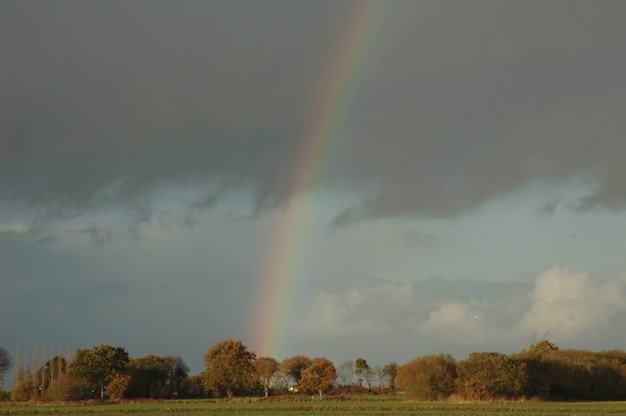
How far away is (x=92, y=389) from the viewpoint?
142m

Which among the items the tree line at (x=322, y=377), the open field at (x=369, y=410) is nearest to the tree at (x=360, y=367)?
the tree line at (x=322, y=377)

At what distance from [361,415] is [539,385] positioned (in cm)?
5990

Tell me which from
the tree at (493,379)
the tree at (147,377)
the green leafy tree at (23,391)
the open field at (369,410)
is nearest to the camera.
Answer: the open field at (369,410)

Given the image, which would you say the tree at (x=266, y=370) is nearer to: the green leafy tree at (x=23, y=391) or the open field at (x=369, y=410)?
the green leafy tree at (x=23, y=391)

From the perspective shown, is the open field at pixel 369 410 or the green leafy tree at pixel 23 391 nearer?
the open field at pixel 369 410

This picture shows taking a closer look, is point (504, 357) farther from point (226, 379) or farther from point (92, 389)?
point (92, 389)

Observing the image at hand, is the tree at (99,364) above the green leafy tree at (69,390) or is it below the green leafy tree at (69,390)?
above

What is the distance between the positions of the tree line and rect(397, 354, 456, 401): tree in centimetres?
17

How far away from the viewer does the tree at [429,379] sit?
123 m

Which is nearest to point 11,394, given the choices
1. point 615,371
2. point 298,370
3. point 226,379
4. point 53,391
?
point 53,391

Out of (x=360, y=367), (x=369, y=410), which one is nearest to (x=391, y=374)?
(x=360, y=367)

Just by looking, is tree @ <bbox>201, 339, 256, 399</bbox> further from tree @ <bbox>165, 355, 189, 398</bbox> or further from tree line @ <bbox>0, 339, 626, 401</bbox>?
tree @ <bbox>165, 355, 189, 398</bbox>

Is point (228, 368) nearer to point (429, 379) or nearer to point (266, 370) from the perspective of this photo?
point (266, 370)

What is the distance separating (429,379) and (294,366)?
76.1 meters
